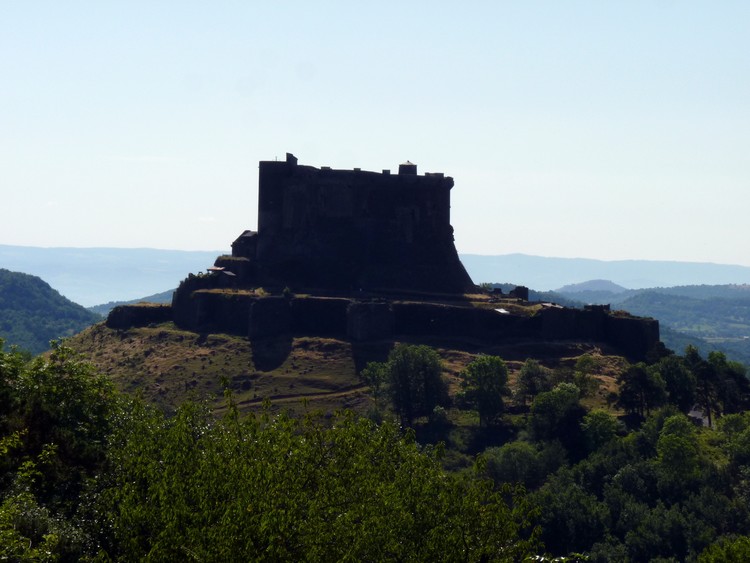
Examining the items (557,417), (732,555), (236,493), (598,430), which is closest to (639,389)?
(598,430)

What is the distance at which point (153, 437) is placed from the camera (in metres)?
41.1

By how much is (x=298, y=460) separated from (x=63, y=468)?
971cm

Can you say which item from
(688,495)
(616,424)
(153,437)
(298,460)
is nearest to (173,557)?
(298,460)

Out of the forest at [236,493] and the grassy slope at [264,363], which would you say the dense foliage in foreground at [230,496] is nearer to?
the forest at [236,493]

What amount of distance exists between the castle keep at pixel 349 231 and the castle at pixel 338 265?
98mm

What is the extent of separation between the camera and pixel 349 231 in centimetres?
11169

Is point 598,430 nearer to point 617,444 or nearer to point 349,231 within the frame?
point 617,444

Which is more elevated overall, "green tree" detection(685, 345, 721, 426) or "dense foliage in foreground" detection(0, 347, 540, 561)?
"dense foliage in foreground" detection(0, 347, 540, 561)

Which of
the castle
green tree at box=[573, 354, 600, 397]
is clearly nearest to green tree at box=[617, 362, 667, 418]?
green tree at box=[573, 354, 600, 397]

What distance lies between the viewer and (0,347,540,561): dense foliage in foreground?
32406 millimetres

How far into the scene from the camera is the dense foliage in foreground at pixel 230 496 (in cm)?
3241

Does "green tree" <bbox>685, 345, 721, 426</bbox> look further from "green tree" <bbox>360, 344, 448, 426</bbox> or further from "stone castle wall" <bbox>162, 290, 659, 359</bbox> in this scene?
"green tree" <bbox>360, 344, 448, 426</bbox>

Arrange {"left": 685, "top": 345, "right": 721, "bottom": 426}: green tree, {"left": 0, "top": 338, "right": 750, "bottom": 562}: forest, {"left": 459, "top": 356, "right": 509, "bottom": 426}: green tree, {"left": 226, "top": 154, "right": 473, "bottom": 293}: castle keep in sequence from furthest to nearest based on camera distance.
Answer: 1. {"left": 226, "top": 154, "right": 473, "bottom": 293}: castle keep
2. {"left": 685, "top": 345, "right": 721, "bottom": 426}: green tree
3. {"left": 459, "top": 356, "right": 509, "bottom": 426}: green tree
4. {"left": 0, "top": 338, "right": 750, "bottom": 562}: forest

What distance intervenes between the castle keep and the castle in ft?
0.32
